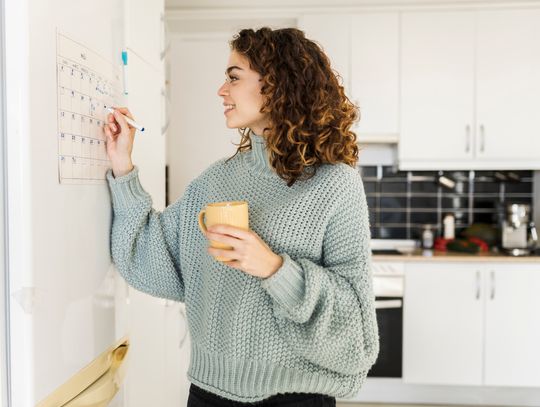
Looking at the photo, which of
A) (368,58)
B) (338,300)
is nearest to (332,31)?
(368,58)

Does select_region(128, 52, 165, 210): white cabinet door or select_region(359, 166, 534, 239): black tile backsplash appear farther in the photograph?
select_region(359, 166, 534, 239): black tile backsplash

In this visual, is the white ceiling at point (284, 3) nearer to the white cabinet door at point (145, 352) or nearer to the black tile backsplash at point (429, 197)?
the black tile backsplash at point (429, 197)

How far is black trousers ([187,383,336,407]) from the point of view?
1.17m

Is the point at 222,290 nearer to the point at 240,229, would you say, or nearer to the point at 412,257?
the point at 240,229

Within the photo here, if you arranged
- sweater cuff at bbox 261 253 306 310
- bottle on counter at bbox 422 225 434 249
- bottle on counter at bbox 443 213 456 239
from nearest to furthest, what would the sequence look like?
sweater cuff at bbox 261 253 306 310 < bottle on counter at bbox 422 225 434 249 < bottle on counter at bbox 443 213 456 239

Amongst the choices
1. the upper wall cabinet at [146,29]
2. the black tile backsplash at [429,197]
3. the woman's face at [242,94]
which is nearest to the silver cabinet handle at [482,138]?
the black tile backsplash at [429,197]

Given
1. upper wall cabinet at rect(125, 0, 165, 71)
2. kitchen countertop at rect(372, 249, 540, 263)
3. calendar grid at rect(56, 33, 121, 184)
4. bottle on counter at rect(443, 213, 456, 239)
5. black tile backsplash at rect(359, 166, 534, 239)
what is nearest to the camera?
calendar grid at rect(56, 33, 121, 184)

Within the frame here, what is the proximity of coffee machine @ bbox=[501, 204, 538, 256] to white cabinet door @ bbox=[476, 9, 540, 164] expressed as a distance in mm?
299

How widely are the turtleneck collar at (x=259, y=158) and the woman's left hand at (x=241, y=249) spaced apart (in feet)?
0.90

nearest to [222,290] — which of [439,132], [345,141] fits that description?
[345,141]

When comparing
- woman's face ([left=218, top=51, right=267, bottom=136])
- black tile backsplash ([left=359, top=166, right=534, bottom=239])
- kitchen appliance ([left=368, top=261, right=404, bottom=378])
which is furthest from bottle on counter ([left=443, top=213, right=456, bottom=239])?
woman's face ([left=218, top=51, right=267, bottom=136])

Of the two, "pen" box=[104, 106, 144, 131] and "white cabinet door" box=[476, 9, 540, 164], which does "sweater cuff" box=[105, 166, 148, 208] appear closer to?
"pen" box=[104, 106, 144, 131]

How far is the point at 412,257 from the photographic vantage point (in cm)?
293

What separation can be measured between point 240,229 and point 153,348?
870 millimetres
